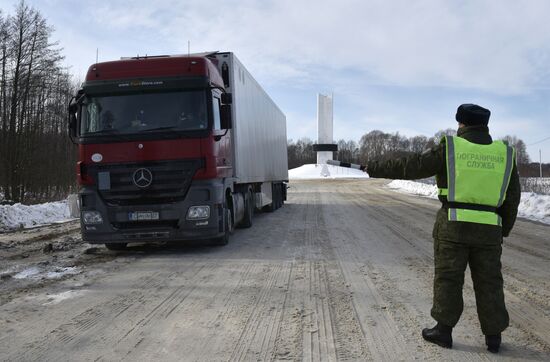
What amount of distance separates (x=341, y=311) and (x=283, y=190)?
1613 cm

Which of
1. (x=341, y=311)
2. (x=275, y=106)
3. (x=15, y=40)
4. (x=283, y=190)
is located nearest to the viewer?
(x=341, y=311)

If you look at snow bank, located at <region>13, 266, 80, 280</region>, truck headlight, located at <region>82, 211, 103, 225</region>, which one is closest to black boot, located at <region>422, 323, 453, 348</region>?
snow bank, located at <region>13, 266, 80, 280</region>

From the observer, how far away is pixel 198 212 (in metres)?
8.23

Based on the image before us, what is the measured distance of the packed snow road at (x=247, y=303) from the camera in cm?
391

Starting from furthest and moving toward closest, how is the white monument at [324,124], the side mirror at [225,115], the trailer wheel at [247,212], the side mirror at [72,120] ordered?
1. the white monument at [324,124]
2. the trailer wheel at [247,212]
3. the side mirror at [225,115]
4. the side mirror at [72,120]

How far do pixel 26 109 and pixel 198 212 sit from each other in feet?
82.8

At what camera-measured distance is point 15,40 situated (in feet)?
92.2

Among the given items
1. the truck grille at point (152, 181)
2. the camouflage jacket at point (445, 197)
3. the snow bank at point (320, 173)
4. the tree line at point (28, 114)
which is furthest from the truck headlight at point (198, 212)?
the snow bank at point (320, 173)

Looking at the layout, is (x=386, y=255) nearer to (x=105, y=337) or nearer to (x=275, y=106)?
(x=105, y=337)

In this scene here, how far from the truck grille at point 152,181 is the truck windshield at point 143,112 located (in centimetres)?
66

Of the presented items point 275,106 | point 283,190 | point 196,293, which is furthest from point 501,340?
point 283,190

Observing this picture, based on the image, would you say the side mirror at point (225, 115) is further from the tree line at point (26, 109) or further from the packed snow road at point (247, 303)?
the tree line at point (26, 109)

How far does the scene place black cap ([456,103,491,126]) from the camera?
3.84 meters

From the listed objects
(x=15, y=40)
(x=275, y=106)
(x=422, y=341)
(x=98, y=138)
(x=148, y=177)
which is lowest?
(x=422, y=341)
